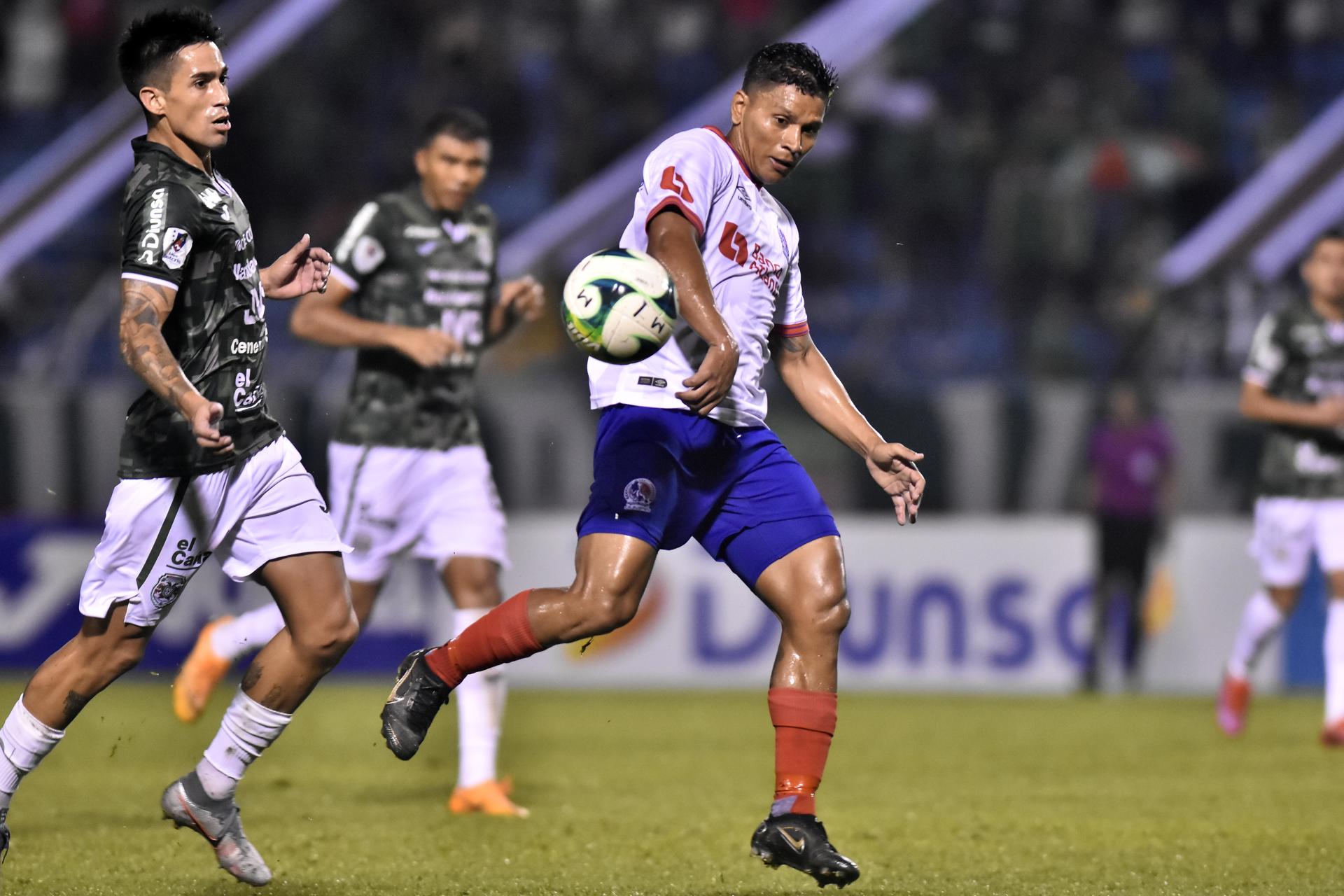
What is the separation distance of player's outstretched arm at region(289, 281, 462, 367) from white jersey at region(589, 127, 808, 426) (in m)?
1.82

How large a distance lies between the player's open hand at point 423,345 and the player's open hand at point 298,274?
65.5 inches

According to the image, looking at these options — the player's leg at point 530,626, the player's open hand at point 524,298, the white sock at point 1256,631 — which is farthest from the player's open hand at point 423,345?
the white sock at point 1256,631

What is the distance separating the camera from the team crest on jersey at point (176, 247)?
4.93 meters

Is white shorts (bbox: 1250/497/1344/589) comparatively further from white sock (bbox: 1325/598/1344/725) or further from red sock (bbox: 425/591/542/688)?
red sock (bbox: 425/591/542/688)

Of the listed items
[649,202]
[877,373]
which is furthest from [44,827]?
[877,373]

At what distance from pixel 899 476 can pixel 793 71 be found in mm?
1201

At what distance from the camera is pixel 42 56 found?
1700 centimetres

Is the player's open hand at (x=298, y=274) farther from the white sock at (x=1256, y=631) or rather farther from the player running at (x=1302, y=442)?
the white sock at (x=1256, y=631)

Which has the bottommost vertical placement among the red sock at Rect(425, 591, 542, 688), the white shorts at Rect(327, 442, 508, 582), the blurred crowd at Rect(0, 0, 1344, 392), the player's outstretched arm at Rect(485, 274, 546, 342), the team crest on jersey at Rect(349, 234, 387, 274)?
the red sock at Rect(425, 591, 542, 688)

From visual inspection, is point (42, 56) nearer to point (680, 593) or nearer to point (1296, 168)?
point (680, 593)

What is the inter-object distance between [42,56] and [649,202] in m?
13.5

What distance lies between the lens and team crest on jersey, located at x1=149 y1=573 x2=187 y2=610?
5188mm

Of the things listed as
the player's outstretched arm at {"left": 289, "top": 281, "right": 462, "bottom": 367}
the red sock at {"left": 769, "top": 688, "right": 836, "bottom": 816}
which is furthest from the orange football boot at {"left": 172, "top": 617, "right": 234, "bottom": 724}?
the red sock at {"left": 769, "top": 688, "right": 836, "bottom": 816}

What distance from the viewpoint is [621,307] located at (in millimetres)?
4871
